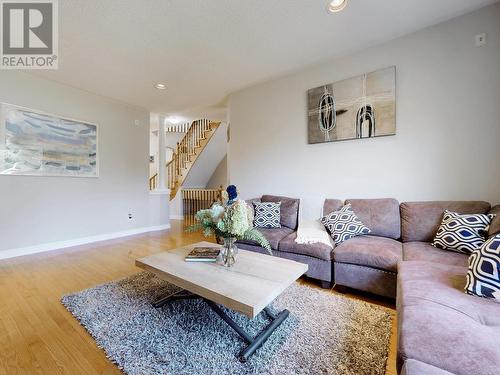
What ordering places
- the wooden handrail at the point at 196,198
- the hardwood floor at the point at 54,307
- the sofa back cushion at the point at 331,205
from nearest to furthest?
the hardwood floor at the point at 54,307 < the sofa back cushion at the point at 331,205 < the wooden handrail at the point at 196,198

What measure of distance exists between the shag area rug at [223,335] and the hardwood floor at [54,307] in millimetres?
74

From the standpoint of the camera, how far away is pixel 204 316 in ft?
5.25

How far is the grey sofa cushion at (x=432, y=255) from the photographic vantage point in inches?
64.1

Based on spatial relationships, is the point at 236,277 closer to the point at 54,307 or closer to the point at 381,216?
the point at 54,307

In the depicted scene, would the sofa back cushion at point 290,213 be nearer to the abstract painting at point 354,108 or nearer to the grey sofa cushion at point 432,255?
the abstract painting at point 354,108

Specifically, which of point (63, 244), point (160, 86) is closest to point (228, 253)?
point (160, 86)

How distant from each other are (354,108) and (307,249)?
1809mm

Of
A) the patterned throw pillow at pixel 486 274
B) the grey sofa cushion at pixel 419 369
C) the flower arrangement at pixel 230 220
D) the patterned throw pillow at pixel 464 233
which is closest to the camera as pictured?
the grey sofa cushion at pixel 419 369

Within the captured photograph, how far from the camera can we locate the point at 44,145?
3.24 m

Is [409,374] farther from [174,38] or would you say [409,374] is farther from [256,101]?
[256,101]

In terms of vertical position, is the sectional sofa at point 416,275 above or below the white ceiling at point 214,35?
below

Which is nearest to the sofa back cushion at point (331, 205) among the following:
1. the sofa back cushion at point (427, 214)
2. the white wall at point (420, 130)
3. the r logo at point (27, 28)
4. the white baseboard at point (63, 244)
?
the white wall at point (420, 130)

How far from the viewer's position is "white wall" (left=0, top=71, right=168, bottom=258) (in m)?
3.00

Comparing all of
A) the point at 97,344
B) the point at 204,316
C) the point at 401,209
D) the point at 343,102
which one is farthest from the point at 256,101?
the point at 97,344
